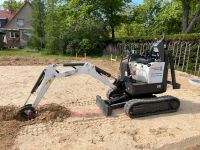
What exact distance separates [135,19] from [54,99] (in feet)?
78.4

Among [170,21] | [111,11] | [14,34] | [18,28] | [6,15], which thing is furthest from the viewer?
[6,15]

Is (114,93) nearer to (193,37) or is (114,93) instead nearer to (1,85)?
(1,85)

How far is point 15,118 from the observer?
6.40 metres

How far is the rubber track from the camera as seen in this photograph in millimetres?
6397

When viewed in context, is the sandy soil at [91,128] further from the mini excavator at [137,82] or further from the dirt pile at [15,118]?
the mini excavator at [137,82]

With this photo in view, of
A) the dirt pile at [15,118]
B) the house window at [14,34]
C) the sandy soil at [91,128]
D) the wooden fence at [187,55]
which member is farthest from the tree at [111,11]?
the dirt pile at [15,118]

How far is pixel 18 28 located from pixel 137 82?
41.6 meters

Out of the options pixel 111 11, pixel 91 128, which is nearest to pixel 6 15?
pixel 111 11

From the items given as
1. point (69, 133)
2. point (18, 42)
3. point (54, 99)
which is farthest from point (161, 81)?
point (18, 42)

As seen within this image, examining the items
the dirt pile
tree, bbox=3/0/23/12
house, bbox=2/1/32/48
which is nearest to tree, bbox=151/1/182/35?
house, bbox=2/1/32/48

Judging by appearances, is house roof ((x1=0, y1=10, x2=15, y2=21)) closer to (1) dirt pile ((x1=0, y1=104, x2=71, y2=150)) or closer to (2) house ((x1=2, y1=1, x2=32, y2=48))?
(2) house ((x1=2, y1=1, x2=32, y2=48))

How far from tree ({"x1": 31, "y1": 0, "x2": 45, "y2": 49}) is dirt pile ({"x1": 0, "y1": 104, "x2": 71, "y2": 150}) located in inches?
1062

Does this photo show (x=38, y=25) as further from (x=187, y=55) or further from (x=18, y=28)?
(x=187, y=55)

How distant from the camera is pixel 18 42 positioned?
4359 cm
